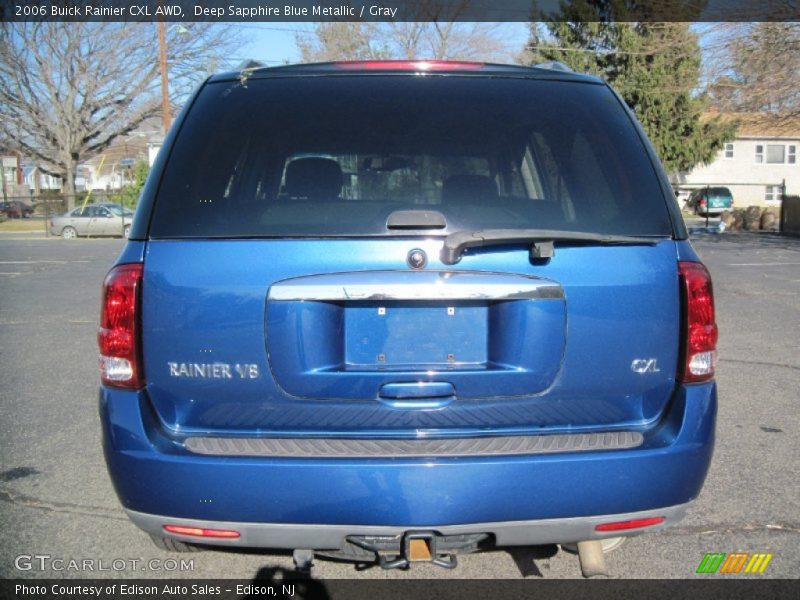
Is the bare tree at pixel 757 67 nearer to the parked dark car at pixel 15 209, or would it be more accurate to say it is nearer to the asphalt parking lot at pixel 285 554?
the asphalt parking lot at pixel 285 554

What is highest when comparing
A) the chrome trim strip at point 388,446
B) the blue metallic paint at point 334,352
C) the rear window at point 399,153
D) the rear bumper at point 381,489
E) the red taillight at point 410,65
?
the red taillight at point 410,65

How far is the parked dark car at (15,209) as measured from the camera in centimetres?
4588

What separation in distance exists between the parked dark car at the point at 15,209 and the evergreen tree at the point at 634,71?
1199 inches

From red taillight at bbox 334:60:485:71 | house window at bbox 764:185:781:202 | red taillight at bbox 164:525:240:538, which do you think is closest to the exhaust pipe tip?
red taillight at bbox 164:525:240:538

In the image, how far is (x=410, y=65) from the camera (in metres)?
2.83

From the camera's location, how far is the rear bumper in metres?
2.34

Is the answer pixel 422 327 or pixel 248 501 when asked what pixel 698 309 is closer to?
pixel 422 327

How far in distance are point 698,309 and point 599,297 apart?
358mm

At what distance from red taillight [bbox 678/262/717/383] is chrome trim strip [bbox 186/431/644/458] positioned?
0.33 m

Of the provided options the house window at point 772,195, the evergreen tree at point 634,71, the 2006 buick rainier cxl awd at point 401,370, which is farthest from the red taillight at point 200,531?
the house window at point 772,195

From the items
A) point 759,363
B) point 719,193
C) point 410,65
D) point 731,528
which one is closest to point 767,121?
point 759,363

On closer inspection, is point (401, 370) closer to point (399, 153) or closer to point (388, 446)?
point (388, 446)

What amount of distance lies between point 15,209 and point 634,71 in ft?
116

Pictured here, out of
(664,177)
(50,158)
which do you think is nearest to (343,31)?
(50,158)
